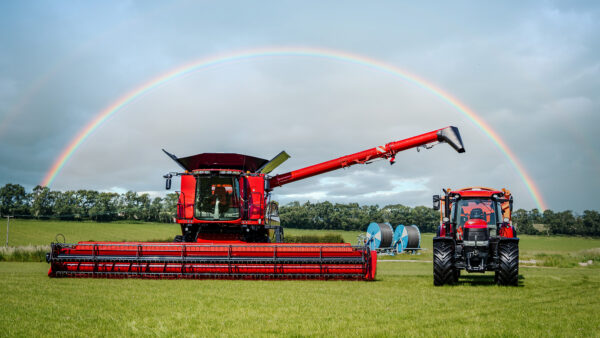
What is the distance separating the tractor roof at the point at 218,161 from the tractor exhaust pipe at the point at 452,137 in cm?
633

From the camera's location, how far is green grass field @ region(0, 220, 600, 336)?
7414mm

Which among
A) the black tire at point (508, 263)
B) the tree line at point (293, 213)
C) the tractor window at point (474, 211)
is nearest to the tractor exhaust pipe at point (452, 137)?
the tractor window at point (474, 211)

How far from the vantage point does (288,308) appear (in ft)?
31.0

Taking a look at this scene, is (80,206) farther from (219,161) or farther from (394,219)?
(219,161)

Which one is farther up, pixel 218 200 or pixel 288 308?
pixel 218 200

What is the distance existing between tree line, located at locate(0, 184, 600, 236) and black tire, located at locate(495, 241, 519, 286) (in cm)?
6008

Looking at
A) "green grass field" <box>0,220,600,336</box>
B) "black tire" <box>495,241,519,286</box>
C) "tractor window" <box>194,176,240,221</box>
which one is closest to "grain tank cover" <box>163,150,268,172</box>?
"tractor window" <box>194,176,240,221</box>

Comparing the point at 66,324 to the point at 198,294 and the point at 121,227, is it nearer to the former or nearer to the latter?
the point at 198,294

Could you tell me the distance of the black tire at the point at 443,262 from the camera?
14281mm

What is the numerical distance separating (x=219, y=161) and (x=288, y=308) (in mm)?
9532

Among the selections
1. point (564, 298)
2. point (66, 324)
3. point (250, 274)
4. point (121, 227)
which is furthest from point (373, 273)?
point (121, 227)

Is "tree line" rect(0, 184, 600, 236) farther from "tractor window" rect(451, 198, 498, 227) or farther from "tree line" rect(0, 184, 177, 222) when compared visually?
"tractor window" rect(451, 198, 498, 227)

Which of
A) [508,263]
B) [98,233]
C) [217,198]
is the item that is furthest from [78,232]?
[508,263]

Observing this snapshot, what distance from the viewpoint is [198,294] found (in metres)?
11.4
